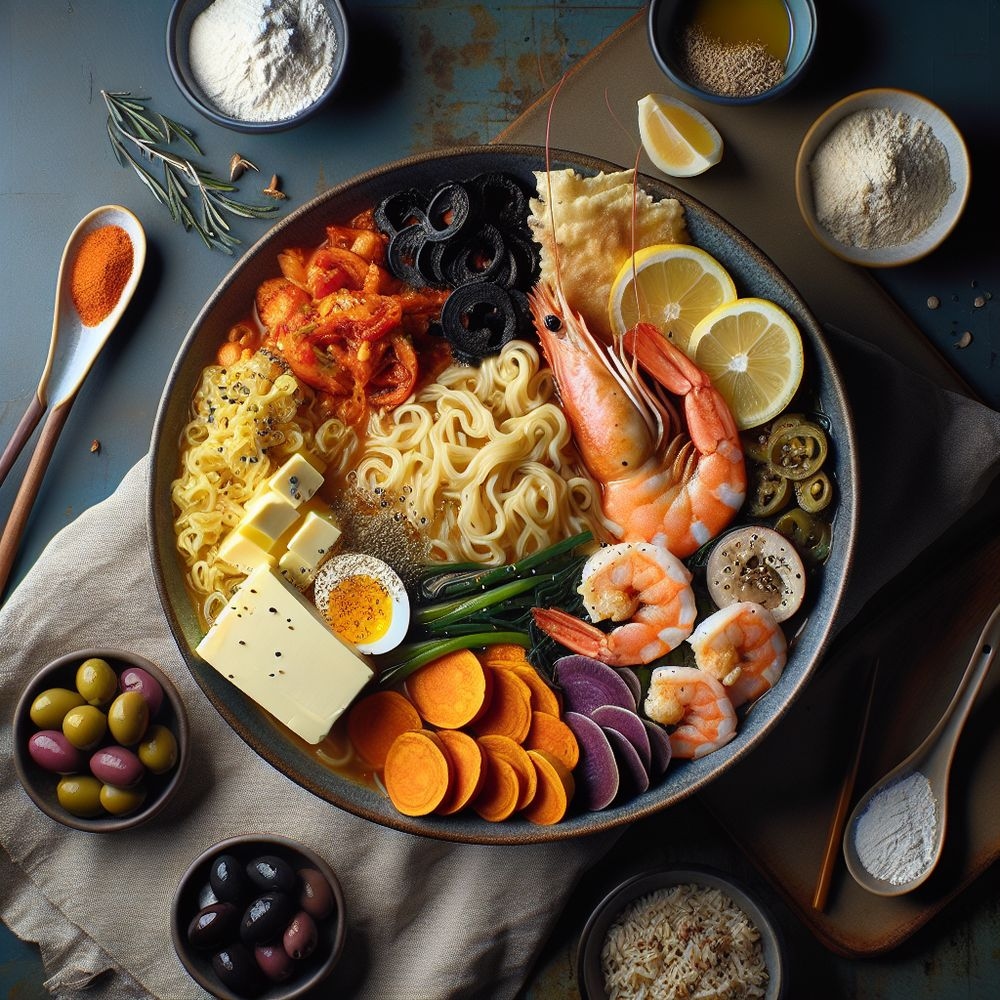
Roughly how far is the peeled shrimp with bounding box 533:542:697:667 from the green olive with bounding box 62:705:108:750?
5.71ft

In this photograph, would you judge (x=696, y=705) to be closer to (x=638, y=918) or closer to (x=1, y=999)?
(x=638, y=918)

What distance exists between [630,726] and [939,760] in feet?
4.11

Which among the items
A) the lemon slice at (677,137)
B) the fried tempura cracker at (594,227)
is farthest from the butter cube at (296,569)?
the lemon slice at (677,137)

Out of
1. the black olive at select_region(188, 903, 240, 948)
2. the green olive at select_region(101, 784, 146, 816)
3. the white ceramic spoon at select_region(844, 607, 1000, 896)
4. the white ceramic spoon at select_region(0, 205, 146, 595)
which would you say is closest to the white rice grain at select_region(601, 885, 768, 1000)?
the white ceramic spoon at select_region(844, 607, 1000, 896)

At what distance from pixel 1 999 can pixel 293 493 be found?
2435 mm

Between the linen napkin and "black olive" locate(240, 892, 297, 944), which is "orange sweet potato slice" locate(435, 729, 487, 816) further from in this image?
"black olive" locate(240, 892, 297, 944)

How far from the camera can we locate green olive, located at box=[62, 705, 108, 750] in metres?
3.54

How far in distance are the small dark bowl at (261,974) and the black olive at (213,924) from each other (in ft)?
0.21

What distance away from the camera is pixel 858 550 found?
3590 millimetres

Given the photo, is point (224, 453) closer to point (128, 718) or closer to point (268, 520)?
point (268, 520)

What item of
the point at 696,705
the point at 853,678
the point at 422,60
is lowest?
the point at 853,678

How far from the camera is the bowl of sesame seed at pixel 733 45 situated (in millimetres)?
3779

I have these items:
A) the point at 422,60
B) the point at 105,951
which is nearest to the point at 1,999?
the point at 105,951

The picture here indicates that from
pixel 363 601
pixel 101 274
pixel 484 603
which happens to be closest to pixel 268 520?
pixel 363 601
